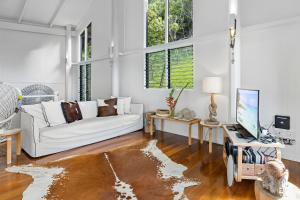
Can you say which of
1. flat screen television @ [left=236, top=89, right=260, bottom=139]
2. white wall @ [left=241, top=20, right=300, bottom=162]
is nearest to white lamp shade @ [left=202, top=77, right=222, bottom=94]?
white wall @ [left=241, top=20, right=300, bottom=162]

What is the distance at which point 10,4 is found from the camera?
6148mm

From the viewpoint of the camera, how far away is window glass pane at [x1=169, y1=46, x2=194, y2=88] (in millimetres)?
4406

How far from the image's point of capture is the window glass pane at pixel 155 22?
16.4ft

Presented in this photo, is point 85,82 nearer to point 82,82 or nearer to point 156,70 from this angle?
point 82,82

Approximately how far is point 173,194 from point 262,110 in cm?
211

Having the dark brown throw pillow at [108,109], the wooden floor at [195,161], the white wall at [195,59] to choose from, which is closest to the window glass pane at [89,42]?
the white wall at [195,59]

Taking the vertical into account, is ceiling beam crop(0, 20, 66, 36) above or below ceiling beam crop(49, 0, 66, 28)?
below

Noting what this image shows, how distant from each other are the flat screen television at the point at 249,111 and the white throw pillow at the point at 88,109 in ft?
10.1

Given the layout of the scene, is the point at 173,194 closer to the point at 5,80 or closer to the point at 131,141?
the point at 131,141

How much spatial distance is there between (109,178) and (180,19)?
3667 mm

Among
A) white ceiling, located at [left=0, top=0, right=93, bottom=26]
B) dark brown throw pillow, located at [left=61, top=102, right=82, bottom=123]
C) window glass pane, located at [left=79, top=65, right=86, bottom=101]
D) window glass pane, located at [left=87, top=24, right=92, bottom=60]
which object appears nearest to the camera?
dark brown throw pillow, located at [left=61, top=102, right=82, bottom=123]

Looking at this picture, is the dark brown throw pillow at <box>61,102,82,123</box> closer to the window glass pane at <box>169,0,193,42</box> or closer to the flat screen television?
the window glass pane at <box>169,0,193,42</box>

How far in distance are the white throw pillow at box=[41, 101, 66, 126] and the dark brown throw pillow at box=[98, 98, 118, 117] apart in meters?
0.93

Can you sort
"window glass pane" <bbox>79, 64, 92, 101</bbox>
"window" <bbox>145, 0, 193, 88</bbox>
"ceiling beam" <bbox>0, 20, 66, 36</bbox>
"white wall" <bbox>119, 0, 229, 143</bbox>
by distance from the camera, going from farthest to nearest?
"window glass pane" <bbox>79, 64, 92, 101</bbox>
"ceiling beam" <bbox>0, 20, 66, 36</bbox>
"window" <bbox>145, 0, 193, 88</bbox>
"white wall" <bbox>119, 0, 229, 143</bbox>
